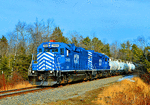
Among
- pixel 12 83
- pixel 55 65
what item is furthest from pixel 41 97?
pixel 12 83

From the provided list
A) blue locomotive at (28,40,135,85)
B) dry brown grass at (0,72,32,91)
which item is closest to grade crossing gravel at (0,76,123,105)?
blue locomotive at (28,40,135,85)

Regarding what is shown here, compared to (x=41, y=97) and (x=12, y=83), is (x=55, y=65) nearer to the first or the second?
(x=12, y=83)

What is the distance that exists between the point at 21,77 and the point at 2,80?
2.93 metres

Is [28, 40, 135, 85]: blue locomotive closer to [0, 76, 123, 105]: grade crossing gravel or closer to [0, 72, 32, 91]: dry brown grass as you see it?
[0, 72, 32, 91]: dry brown grass

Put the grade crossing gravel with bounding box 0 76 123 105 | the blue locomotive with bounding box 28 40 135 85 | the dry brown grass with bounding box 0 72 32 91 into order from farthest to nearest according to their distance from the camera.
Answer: the dry brown grass with bounding box 0 72 32 91 → the blue locomotive with bounding box 28 40 135 85 → the grade crossing gravel with bounding box 0 76 123 105

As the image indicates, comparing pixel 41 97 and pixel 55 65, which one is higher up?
pixel 55 65

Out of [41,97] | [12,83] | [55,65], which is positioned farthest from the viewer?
[12,83]

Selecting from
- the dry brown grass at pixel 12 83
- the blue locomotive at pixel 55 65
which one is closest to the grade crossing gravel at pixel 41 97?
the blue locomotive at pixel 55 65

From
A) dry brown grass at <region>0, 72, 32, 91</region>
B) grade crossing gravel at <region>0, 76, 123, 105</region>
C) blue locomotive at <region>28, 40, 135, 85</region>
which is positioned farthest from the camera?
dry brown grass at <region>0, 72, 32, 91</region>

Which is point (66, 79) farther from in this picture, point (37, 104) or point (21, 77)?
point (37, 104)

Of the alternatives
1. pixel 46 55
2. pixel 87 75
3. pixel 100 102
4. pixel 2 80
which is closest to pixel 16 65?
pixel 2 80

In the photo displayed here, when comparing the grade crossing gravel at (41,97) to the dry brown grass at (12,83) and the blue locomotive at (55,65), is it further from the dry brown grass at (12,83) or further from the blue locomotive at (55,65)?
the dry brown grass at (12,83)

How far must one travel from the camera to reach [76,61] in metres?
17.5

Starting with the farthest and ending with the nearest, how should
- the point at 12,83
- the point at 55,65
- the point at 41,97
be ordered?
the point at 12,83 < the point at 55,65 < the point at 41,97
